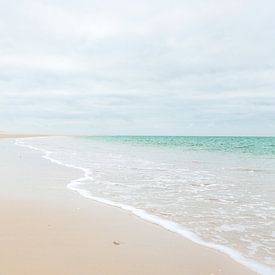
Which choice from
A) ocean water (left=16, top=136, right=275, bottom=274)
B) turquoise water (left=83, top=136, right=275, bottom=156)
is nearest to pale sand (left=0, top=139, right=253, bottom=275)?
ocean water (left=16, top=136, right=275, bottom=274)

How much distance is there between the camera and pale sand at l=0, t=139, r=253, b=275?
454 centimetres

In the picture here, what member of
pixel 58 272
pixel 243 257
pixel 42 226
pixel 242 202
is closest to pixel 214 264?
pixel 243 257

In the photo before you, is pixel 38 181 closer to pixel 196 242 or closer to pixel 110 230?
pixel 110 230

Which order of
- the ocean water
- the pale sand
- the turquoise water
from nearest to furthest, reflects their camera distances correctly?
the pale sand < the ocean water < the turquoise water

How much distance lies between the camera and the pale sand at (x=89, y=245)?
14.9 feet

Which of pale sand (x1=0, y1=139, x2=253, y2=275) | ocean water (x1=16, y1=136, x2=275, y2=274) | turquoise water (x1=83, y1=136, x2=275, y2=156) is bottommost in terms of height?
pale sand (x1=0, y1=139, x2=253, y2=275)

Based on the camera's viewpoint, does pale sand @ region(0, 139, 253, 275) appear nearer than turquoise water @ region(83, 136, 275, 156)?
Yes

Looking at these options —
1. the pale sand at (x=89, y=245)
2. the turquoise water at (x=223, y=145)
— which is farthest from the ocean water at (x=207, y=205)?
the turquoise water at (x=223, y=145)

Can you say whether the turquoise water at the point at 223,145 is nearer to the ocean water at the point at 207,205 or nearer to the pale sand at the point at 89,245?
the ocean water at the point at 207,205

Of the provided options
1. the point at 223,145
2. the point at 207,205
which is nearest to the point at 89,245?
the point at 207,205

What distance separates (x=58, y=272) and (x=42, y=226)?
220 centimetres

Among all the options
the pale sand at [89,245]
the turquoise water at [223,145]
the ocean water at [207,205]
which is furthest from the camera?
the turquoise water at [223,145]

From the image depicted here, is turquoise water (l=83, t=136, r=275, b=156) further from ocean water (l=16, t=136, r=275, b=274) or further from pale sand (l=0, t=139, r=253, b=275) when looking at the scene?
pale sand (l=0, t=139, r=253, b=275)

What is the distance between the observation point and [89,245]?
5.40m
